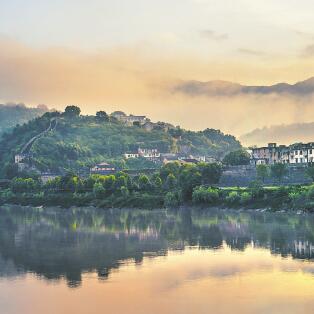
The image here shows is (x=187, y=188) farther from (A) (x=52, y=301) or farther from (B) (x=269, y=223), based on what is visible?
(A) (x=52, y=301)

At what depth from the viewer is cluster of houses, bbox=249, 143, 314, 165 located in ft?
276

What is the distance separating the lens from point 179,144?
136 meters

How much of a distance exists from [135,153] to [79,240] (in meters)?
81.4

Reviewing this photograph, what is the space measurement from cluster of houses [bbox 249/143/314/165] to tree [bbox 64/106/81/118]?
4856 centimetres

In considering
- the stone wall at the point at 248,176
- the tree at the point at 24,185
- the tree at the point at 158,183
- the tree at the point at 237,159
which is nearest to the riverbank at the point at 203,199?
the tree at the point at 158,183

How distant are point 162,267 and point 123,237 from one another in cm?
1197

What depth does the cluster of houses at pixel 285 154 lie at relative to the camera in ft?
276

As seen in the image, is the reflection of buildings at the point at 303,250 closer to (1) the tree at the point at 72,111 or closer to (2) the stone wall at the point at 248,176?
(2) the stone wall at the point at 248,176

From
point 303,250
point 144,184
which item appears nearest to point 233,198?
point 144,184

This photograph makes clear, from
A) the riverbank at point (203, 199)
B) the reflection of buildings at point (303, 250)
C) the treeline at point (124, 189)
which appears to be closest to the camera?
the reflection of buildings at point (303, 250)

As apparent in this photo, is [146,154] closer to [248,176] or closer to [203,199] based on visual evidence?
[248,176]

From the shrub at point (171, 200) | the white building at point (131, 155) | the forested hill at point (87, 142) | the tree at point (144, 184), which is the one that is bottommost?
the shrub at point (171, 200)

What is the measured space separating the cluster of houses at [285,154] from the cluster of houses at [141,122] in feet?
153

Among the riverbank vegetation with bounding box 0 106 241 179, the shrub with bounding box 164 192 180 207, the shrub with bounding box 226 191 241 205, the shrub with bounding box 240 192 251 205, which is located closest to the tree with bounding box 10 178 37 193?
the riverbank vegetation with bounding box 0 106 241 179
